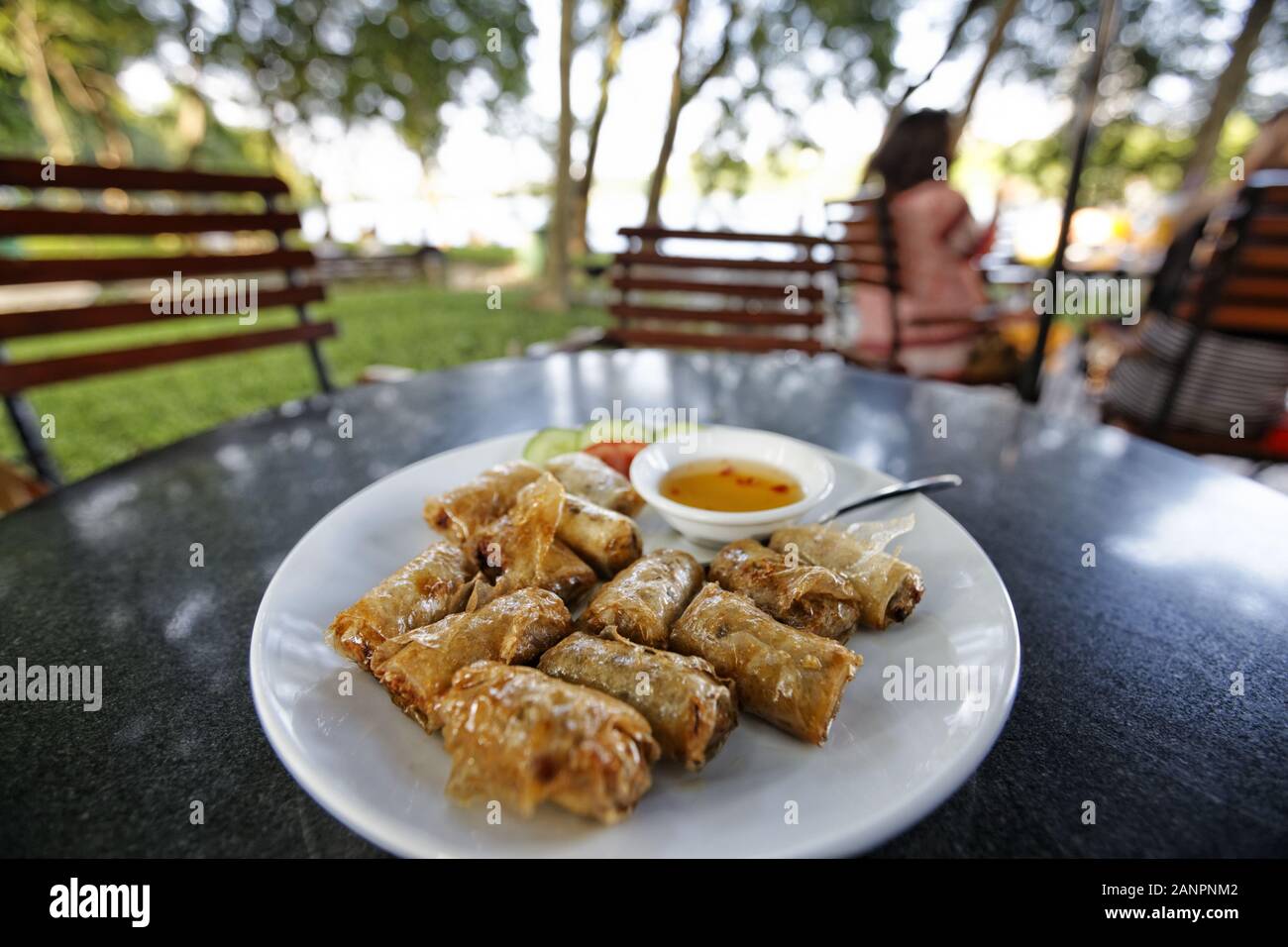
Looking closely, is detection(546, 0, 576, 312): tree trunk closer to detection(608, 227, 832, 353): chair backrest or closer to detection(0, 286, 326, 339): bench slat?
detection(608, 227, 832, 353): chair backrest

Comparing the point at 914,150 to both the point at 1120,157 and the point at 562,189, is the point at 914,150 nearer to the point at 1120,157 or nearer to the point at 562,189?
the point at 562,189

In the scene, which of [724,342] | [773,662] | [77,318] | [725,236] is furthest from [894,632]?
[77,318]

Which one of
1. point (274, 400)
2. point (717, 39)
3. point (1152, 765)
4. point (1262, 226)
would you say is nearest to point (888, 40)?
point (717, 39)

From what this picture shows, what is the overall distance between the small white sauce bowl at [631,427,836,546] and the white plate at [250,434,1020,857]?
1.45ft

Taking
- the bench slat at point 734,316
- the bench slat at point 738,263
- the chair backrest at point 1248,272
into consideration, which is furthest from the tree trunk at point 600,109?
the chair backrest at point 1248,272

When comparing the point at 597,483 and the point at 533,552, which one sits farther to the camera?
the point at 597,483

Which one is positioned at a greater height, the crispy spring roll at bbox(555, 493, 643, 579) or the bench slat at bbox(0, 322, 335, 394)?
the bench slat at bbox(0, 322, 335, 394)

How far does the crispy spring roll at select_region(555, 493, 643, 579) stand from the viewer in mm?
1746

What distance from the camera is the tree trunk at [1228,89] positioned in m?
11.9

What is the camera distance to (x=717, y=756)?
1.20m

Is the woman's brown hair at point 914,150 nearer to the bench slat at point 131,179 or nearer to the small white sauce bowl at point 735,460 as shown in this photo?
the small white sauce bowl at point 735,460

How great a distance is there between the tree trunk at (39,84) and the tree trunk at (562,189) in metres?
9.10

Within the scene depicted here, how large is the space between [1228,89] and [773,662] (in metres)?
17.7

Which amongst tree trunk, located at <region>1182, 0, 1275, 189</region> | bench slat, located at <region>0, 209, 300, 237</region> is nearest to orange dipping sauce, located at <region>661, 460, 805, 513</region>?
bench slat, located at <region>0, 209, 300, 237</region>
